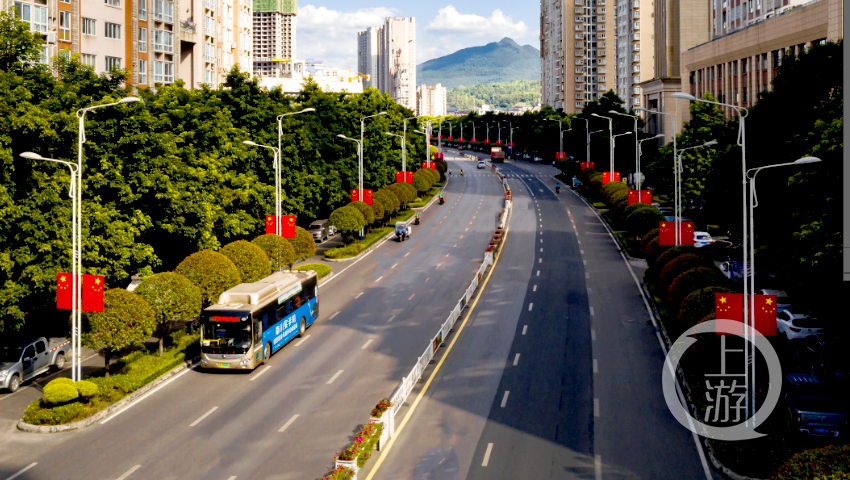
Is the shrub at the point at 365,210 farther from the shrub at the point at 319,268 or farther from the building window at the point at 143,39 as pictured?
the building window at the point at 143,39

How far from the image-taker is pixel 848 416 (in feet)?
86.0

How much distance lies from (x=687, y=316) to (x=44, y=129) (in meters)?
27.9

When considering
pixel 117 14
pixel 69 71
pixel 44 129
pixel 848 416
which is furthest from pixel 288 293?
pixel 117 14

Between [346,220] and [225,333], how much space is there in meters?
30.3

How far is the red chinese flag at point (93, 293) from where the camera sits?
2841 centimetres

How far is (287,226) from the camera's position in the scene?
5103 centimetres

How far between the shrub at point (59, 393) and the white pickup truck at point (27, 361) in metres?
4.62

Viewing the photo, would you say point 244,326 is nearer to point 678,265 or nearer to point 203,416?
point 203,416

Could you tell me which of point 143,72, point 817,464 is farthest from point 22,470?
point 143,72

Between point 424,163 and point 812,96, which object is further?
point 424,163

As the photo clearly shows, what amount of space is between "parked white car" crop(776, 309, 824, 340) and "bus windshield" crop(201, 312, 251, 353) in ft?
84.3

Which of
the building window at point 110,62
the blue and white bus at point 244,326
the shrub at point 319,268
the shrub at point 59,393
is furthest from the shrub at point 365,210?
the shrub at point 59,393

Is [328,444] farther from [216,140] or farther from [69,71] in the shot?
[216,140]

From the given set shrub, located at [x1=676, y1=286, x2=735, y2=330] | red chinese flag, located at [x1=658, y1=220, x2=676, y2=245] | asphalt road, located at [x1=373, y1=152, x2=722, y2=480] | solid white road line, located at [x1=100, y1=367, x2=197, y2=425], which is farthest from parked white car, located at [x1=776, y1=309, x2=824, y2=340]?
solid white road line, located at [x1=100, y1=367, x2=197, y2=425]
